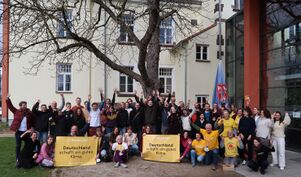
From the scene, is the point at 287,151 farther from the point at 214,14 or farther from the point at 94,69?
the point at 214,14

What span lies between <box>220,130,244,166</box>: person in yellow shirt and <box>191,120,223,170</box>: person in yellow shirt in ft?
1.03

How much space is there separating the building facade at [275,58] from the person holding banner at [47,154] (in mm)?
8992

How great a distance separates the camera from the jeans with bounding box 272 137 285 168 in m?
11.4

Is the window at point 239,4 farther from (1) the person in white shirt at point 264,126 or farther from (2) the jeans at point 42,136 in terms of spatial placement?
(2) the jeans at point 42,136

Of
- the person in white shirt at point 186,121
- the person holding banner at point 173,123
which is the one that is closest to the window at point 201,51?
the person in white shirt at point 186,121

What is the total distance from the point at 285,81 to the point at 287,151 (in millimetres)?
2827

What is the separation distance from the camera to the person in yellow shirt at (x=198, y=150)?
38.7 feet

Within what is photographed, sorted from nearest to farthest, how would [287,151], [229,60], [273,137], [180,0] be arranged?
[273,137] < [287,151] < [180,0] < [229,60]

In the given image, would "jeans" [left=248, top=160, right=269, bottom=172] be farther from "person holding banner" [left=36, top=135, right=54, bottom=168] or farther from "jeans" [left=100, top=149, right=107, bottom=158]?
"person holding banner" [left=36, top=135, right=54, bottom=168]

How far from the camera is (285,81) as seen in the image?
15.1 metres

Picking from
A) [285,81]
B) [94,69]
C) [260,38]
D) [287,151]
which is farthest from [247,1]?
[94,69]

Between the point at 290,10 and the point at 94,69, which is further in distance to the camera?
the point at 94,69

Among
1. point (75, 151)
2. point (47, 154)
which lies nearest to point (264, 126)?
point (75, 151)

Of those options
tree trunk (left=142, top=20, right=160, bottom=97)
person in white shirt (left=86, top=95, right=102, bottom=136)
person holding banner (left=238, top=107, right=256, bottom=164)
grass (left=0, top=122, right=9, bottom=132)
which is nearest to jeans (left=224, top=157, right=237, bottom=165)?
person holding banner (left=238, top=107, right=256, bottom=164)
